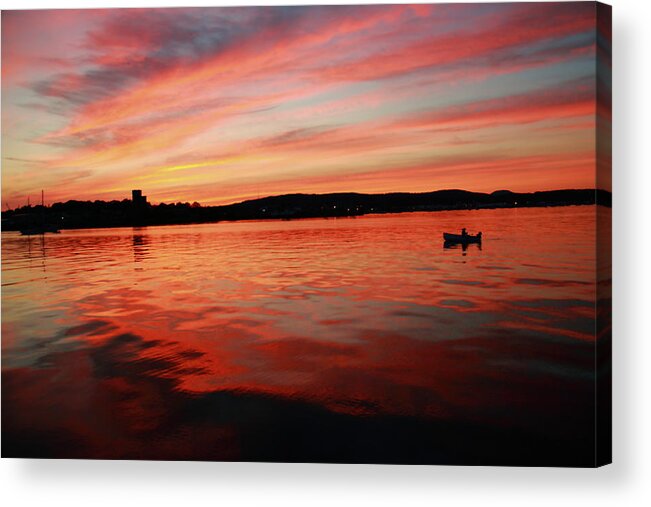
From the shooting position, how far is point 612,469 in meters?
3.96

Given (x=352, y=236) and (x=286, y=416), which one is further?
(x=352, y=236)

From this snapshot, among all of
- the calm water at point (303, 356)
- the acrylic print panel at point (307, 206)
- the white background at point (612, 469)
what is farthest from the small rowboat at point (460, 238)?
the white background at point (612, 469)

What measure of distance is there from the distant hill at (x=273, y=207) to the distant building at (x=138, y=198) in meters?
0.02

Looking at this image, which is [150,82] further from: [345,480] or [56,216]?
[345,480]

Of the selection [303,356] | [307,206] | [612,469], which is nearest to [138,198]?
[307,206]

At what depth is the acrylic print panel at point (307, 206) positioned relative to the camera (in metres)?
3.95

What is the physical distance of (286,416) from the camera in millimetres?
3971

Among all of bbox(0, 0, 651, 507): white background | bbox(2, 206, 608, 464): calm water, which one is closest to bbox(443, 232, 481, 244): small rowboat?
bbox(2, 206, 608, 464): calm water

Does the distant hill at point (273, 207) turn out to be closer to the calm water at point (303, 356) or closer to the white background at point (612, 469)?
the calm water at point (303, 356)

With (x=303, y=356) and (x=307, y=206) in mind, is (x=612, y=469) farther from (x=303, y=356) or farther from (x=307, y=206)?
(x=307, y=206)

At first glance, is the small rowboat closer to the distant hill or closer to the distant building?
the distant hill

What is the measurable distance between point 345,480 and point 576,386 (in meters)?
1.82

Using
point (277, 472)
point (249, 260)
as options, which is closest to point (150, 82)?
point (249, 260)

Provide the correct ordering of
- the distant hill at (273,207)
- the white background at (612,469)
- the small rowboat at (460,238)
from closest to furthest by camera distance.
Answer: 1. the white background at (612,469)
2. the distant hill at (273,207)
3. the small rowboat at (460,238)
